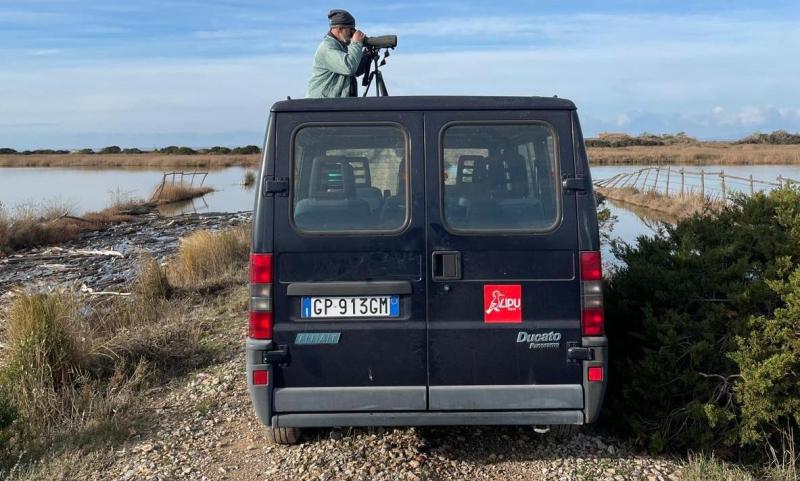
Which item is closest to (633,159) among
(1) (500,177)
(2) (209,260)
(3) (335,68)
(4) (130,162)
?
(2) (209,260)

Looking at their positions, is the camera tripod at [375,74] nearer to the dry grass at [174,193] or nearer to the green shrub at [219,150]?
the dry grass at [174,193]

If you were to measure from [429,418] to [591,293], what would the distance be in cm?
114

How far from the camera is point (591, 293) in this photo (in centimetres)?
402

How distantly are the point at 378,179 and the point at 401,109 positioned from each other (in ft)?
1.42

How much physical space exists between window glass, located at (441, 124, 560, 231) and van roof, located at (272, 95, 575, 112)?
0.11 m

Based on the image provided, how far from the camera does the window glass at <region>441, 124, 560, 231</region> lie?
4078mm

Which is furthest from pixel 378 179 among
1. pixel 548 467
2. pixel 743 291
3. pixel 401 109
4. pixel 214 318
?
pixel 214 318

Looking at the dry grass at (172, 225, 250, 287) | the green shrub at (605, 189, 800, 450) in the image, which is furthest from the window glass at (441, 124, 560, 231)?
the dry grass at (172, 225, 250, 287)

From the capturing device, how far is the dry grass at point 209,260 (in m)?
13.3

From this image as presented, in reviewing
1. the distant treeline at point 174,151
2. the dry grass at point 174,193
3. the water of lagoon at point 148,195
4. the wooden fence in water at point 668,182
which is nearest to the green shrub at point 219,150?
the distant treeline at point 174,151

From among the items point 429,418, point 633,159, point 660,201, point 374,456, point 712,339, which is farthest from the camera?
point 633,159

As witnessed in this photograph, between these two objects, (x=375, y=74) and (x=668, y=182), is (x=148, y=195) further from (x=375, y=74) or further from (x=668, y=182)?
(x=375, y=74)

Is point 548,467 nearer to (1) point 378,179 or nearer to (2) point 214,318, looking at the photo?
(1) point 378,179

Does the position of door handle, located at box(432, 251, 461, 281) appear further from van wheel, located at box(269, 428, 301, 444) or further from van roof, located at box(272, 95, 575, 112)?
van wheel, located at box(269, 428, 301, 444)
